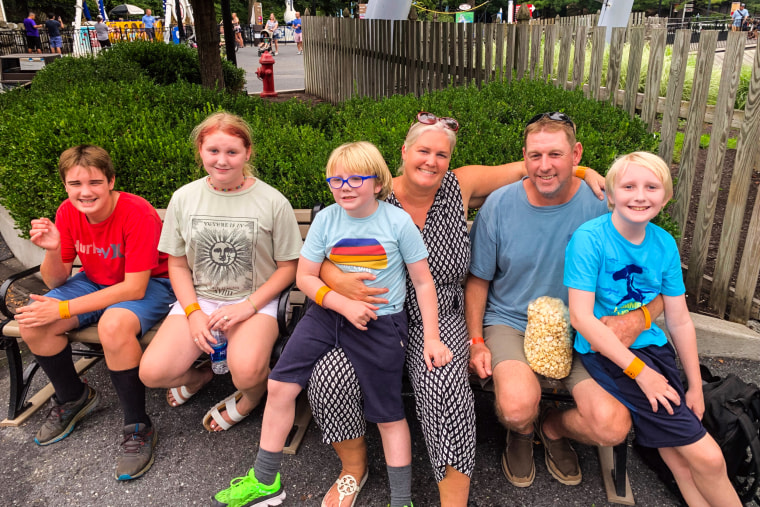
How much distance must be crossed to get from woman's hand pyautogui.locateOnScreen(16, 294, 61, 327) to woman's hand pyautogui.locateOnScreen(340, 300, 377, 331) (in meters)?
1.49

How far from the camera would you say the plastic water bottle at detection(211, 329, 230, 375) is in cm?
274

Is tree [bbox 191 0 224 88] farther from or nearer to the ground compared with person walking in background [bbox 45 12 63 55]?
nearer to the ground

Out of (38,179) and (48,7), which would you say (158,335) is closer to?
(38,179)

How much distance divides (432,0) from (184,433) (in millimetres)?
58417

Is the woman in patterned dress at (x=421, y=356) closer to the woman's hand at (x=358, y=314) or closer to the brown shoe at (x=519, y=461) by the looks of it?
the woman's hand at (x=358, y=314)

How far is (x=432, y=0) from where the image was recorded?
55.0 m

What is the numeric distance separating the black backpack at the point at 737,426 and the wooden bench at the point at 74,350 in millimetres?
1847

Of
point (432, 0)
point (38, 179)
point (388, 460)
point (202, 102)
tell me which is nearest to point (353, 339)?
point (388, 460)

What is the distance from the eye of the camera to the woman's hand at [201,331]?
2.66 meters

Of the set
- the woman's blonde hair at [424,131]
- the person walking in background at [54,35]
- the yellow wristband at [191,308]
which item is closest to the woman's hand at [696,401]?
the woman's blonde hair at [424,131]

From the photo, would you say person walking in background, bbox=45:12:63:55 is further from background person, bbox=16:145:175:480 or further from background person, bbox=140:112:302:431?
background person, bbox=140:112:302:431

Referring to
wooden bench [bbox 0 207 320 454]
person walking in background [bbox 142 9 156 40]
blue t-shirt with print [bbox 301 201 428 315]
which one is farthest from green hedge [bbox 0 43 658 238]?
person walking in background [bbox 142 9 156 40]

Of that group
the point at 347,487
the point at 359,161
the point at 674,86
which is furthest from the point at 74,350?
the point at 674,86

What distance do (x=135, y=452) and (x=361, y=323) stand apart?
4.48 feet
